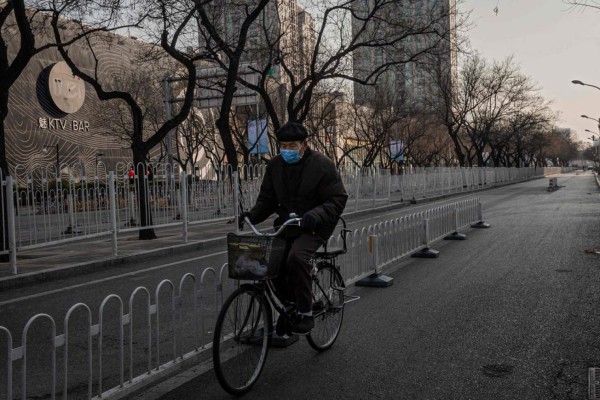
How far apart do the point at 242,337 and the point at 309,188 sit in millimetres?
1252

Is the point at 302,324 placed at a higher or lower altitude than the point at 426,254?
higher

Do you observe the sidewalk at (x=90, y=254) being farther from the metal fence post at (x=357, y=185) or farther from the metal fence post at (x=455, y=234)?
the metal fence post at (x=357, y=185)

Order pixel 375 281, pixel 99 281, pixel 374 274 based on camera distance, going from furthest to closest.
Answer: pixel 99 281, pixel 374 274, pixel 375 281

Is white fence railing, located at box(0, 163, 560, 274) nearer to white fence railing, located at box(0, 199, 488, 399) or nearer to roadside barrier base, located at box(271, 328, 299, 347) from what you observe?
white fence railing, located at box(0, 199, 488, 399)

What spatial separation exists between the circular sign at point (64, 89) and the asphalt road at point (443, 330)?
41687 millimetres

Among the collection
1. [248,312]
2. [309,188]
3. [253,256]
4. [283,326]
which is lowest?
[283,326]

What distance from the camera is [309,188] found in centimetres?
449

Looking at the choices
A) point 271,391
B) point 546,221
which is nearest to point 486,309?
point 271,391

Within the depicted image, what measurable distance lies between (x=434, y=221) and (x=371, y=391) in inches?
318

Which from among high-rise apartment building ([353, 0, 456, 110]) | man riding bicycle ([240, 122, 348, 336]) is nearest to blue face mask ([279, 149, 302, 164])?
man riding bicycle ([240, 122, 348, 336])

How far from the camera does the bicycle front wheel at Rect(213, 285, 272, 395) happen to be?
13.0 feet

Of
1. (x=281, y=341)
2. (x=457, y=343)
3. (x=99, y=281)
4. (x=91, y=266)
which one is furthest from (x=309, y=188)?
(x=91, y=266)

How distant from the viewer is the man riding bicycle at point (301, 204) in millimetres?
4312

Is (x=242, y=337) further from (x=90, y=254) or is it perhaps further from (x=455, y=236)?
(x=455, y=236)
